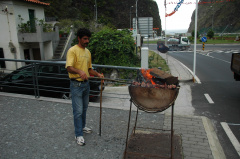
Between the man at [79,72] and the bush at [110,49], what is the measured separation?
825 cm

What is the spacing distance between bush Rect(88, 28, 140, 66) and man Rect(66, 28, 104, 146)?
27.1 ft

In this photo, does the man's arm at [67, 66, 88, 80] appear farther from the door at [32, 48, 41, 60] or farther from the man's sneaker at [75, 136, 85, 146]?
the door at [32, 48, 41, 60]

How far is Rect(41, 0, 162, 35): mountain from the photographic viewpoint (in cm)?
4885

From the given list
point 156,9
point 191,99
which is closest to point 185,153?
point 191,99

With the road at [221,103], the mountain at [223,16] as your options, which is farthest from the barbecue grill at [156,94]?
the mountain at [223,16]

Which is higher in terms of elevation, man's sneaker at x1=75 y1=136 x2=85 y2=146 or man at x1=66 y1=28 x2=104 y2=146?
man at x1=66 y1=28 x2=104 y2=146

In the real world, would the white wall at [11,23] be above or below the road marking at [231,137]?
above

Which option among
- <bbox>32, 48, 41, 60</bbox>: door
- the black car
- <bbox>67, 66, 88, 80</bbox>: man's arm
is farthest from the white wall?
<bbox>67, 66, 88, 80</bbox>: man's arm

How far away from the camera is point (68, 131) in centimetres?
448

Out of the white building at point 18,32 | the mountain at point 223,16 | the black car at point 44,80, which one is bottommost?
the black car at point 44,80

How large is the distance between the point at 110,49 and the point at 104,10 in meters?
67.4

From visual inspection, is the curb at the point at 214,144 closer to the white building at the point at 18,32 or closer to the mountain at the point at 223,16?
the white building at the point at 18,32

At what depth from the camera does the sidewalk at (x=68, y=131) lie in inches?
147

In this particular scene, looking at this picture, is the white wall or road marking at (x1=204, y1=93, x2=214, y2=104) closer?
road marking at (x1=204, y1=93, x2=214, y2=104)
